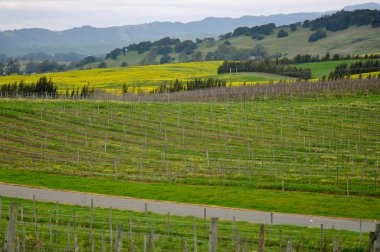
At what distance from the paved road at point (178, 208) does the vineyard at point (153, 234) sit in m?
1.59

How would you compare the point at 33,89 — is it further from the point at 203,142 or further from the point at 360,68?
the point at 360,68

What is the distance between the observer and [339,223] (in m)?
30.0

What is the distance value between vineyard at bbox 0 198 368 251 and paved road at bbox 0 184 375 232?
1.59 meters

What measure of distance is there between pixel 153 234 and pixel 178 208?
9.00 meters

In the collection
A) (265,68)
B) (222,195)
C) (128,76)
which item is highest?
(265,68)

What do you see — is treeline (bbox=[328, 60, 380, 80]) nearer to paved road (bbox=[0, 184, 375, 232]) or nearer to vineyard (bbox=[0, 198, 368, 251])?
paved road (bbox=[0, 184, 375, 232])

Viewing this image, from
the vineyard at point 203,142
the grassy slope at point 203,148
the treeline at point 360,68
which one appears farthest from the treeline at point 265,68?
the vineyard at point 203,142

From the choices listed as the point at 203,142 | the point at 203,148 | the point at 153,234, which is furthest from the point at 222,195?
the point at 203,142

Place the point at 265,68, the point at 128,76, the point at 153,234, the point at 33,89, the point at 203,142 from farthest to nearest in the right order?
the point at 265,68
the point at 128,76
the point at 33,89
the point at 203,142
the point at 153,234

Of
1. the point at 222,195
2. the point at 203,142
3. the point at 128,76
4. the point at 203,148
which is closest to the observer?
the point at 222,195

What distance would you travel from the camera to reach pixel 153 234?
24.2m

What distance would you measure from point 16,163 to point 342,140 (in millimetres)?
27171

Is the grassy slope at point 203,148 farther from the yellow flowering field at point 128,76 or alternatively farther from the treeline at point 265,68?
the treeline at point 265,68

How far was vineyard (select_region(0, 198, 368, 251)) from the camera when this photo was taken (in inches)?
898
